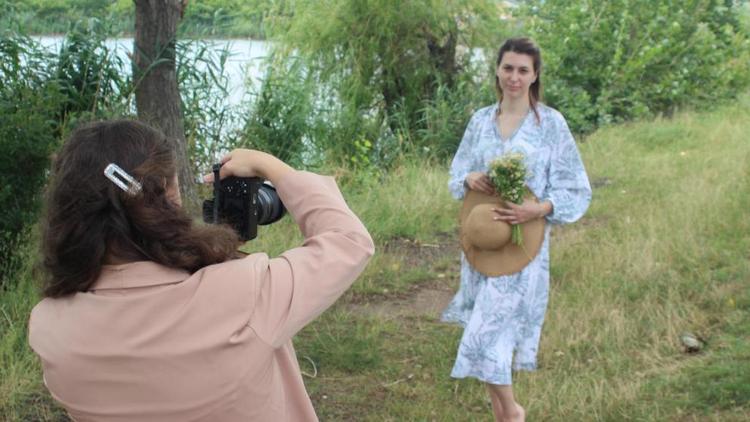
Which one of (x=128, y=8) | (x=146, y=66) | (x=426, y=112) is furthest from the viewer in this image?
(x=426, y=112)

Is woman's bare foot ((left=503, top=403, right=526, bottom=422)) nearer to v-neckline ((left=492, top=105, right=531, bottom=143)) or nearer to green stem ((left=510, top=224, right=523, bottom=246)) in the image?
green stem ((left=510, top=224, right=523, bottom=246))

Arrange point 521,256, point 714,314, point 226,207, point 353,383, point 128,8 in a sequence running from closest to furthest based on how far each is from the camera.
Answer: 1. point 226,207
2. point 521,256
3. point 353,383
4. point 714,314
5. point 128,8

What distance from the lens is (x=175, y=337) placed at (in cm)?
183

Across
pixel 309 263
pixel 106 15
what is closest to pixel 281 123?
pixel 106 15

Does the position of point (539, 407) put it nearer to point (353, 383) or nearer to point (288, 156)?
point (353, 383)

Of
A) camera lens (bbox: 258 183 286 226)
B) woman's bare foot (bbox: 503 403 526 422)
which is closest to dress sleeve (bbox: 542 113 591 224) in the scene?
woman's bare foot (bbox: 503 403 526 422)

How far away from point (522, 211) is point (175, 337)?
2.72 metres

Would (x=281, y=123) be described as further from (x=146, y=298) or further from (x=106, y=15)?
(x=146, y=298)

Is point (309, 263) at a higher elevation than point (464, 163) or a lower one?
higher

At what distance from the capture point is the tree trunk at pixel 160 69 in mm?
6145

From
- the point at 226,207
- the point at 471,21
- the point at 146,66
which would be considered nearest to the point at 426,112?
the point at 471,21

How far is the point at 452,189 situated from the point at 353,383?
118 centimetres

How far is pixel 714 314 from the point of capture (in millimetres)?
5781

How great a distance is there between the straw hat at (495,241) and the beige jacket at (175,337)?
2.50 m
